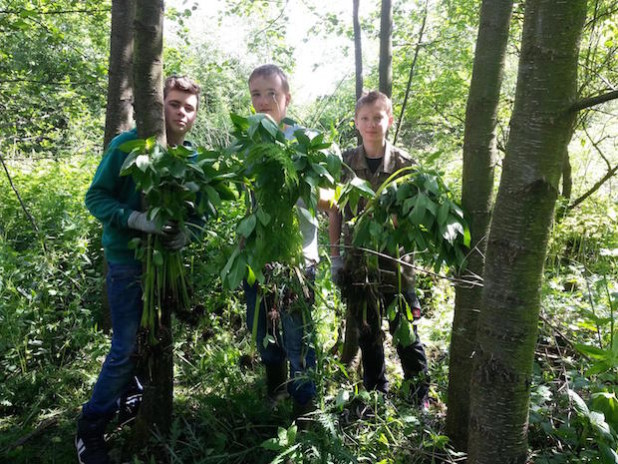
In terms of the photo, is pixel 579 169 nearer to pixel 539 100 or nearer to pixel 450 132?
pixel 450 132

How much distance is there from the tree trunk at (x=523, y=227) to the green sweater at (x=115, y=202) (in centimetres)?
164

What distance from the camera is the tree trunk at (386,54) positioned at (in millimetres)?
3781

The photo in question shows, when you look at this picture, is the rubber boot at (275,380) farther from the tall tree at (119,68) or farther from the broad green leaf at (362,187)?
the tall tree at (119,68)

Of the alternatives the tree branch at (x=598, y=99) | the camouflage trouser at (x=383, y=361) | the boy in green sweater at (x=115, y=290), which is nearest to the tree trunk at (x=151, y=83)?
the boy in green sweater at (x=115, y=290)

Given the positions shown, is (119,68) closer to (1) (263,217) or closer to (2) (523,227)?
(1) (263,217)

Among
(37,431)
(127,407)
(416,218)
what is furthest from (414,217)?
(37,431)

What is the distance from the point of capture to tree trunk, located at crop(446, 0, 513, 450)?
207 centimetres

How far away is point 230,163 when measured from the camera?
2195 millimetres

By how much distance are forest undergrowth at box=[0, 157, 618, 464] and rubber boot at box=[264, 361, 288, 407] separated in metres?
0.10

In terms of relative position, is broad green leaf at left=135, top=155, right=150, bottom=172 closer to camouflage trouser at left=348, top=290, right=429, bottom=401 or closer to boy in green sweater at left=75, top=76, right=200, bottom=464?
boy in green sweater at left=75, top=76, right=200, bottom=464

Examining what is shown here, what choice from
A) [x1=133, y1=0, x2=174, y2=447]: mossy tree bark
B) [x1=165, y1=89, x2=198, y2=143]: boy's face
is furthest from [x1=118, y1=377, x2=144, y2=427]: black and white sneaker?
[x1=165, y1=89, x2=198, y2=143]: boy's face

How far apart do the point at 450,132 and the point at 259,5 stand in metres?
3.28

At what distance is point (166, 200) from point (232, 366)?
1631 mm

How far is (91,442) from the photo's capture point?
8.18 feet
